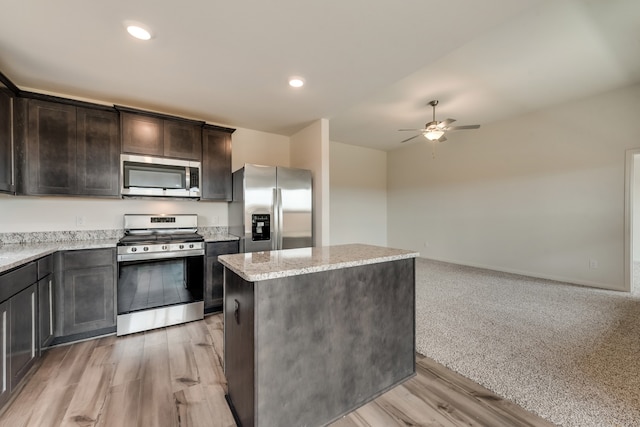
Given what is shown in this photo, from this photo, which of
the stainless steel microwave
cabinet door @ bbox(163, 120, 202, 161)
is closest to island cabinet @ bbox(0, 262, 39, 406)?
the stainless steel microwave

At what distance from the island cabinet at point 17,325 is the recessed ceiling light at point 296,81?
2657 millimetres

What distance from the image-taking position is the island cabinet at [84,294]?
7.97 ft

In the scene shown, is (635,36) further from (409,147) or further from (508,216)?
(409,147)

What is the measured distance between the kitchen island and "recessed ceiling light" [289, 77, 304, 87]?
1.81 meters

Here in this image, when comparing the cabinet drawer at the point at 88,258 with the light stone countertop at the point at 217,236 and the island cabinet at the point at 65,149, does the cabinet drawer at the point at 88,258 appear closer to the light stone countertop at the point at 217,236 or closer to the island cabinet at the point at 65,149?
the island cabinet at the point at 65,149

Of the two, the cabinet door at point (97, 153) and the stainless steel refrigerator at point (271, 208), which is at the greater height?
the cabinet door at point (97, 153)

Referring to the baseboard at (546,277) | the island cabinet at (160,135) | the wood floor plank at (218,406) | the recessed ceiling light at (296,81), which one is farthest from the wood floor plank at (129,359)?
the baseboard at (546,277)

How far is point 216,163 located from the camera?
355cm

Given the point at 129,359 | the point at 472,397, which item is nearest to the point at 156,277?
the point at 129,359

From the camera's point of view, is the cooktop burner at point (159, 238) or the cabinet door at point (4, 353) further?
the cooktop burner at point (159, 238)

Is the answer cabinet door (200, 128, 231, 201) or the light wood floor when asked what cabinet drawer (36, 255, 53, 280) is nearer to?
the light wood floor

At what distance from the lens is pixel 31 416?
160 centimetres

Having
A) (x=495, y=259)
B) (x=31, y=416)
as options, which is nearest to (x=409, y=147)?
(x=495, y=259)

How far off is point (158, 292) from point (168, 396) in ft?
4.39
